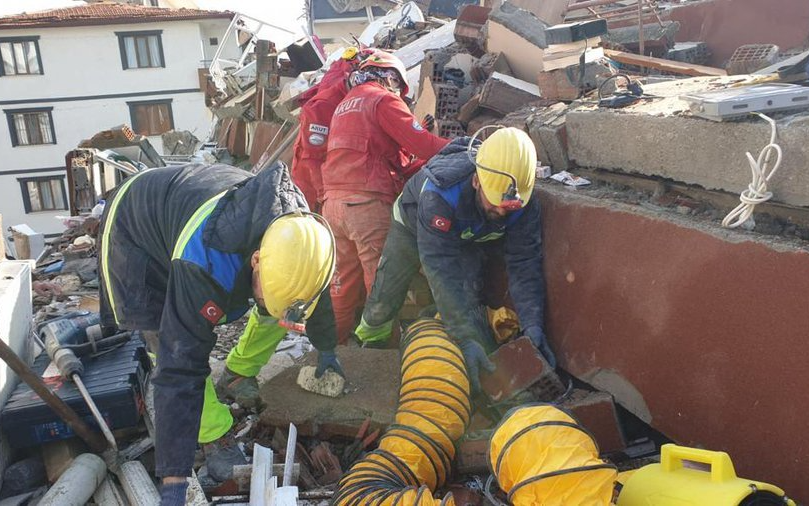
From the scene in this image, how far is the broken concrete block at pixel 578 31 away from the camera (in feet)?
14.7

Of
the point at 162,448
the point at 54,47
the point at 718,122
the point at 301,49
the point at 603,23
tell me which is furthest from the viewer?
the point at 54,47

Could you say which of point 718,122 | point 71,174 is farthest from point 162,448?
point 71,174

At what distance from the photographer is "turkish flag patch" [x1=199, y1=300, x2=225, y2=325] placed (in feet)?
8.22

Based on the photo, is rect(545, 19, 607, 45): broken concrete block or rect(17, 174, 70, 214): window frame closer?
rect(545, 19, 607, 45): broken concrete block

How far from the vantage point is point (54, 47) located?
77.3 ft

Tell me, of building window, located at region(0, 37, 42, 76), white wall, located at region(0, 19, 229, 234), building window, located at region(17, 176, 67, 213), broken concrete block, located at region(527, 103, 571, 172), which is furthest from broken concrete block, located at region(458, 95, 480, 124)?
building window, located at region(0, 37, 42, 76)

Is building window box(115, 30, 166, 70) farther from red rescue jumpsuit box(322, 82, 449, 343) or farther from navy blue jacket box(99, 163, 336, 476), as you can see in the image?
navy blue jacket box(99, 163, 336, 476)

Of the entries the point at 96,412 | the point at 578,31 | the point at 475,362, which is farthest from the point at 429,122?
the point at 96,412

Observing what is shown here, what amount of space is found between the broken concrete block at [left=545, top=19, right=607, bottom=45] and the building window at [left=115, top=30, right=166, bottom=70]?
22.8m

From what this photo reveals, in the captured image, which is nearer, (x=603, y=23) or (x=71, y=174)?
Result: (x=603, y=23)

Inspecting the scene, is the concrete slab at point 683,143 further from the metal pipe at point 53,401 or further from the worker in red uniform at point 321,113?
the metal pipe at point 53,401

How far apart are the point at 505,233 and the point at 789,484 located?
182 centimetres

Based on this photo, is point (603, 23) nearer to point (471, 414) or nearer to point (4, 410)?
point (471, 414)

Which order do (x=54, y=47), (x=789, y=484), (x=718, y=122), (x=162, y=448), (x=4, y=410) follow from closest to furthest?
(x=789, y=484), (x=162, y=448), (x=718, y=122), (x=4, y=410), (x=54, y=47)
